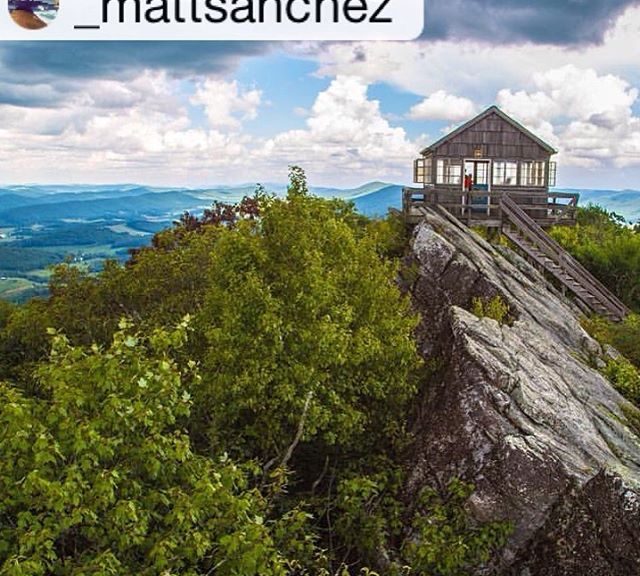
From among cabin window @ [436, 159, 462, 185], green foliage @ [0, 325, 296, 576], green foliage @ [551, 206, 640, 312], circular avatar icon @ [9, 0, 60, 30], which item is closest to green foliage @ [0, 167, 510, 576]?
green foliage @ [0, 325, 296, 576]

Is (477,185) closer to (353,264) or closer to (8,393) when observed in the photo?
(353,264)

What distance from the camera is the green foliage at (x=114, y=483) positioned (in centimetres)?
845

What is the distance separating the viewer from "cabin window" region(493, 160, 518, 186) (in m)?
32.1

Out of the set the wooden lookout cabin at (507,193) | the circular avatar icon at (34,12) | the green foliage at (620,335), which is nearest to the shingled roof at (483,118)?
the wooden lookout cabin at (507,193)

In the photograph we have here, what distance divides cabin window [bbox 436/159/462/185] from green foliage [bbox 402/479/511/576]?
66.4 ft

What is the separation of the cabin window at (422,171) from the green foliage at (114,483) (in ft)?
76.6

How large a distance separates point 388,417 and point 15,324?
12.7 m

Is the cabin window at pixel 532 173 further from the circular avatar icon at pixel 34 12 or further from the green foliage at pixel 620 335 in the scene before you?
the circular avatar icon at pixel 34 12

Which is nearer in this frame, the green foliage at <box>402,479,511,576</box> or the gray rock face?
the green foliage at <box>402,479,511,576</box>

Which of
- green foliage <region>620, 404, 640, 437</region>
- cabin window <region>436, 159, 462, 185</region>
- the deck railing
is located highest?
cabin window <region>436, 159, 462, 185</region>

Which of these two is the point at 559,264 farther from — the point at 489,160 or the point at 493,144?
the point at 493,144

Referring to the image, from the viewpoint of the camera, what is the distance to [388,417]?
1566cm

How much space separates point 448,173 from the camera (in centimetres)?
3167

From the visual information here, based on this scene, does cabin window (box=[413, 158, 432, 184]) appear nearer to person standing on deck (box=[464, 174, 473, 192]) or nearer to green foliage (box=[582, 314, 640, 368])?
person standing on deck (box=[464, 174, 473, 192])
